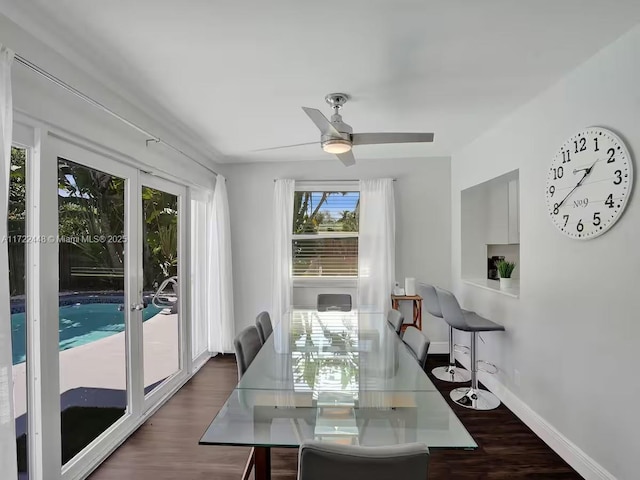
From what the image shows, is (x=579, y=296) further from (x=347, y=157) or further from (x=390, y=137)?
(x=347, y=157)

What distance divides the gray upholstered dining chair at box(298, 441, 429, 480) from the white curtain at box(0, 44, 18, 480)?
3.94 ft

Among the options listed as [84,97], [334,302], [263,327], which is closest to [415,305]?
[334,302]

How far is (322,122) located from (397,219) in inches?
106

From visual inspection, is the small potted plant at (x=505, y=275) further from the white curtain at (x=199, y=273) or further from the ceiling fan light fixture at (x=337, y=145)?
the white curtain at (x=199, y=273)

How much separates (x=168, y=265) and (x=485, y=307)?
125 inches

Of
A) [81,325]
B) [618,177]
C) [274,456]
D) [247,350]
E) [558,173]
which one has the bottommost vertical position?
[274,456]

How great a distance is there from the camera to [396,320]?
320 cm

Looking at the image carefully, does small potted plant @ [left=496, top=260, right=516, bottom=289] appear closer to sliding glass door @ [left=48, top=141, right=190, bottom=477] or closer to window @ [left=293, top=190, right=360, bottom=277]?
window @ [left=293, top=190, right=360, bottom=277]

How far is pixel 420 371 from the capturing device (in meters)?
2.13

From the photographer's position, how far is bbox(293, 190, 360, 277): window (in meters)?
4.78

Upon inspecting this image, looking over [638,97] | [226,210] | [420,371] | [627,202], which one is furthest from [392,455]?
[226,210]

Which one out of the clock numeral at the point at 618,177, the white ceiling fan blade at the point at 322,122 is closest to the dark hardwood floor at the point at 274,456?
the clock numeral at the point at 618,177

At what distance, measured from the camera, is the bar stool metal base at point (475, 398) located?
317cm

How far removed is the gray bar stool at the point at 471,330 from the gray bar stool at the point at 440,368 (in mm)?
282
